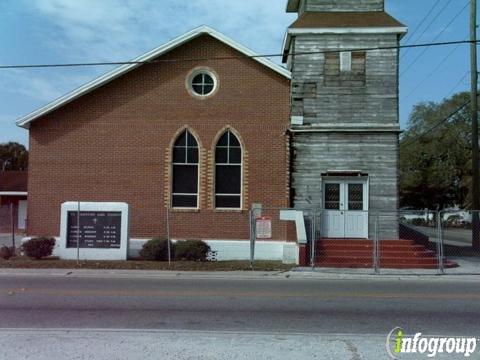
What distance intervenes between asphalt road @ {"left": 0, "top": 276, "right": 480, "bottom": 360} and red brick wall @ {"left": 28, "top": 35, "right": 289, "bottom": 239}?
720 cm

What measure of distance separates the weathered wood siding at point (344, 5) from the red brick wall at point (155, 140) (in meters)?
3.34

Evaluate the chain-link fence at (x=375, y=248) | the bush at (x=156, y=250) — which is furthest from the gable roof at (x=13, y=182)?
the chain-link fence at (x=375, y=248)

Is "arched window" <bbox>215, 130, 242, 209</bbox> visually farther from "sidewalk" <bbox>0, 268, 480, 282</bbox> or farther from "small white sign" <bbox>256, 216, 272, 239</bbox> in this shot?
"sidewalk" <bbox>0, 268, 480, 282</bbox>

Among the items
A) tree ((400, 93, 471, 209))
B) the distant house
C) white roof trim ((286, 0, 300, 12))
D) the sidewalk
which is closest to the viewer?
the sidewalk

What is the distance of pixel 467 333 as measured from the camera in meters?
7.95

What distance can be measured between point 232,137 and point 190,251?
4872 mm

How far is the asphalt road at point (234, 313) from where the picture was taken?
7.07m

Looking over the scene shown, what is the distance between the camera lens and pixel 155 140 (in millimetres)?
21688

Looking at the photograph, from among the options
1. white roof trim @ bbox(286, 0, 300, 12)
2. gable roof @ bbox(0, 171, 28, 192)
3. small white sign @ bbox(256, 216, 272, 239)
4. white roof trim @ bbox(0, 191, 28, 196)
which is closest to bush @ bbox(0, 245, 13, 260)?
small white sign @ bbox(256, 216, 272, 239)

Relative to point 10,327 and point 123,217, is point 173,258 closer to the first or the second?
point 123,217

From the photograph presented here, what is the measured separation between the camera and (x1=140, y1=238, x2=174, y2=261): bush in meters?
19.2

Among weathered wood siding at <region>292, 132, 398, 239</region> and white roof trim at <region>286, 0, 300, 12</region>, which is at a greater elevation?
white roof trim at <region>286, 0, 300, 12</region>

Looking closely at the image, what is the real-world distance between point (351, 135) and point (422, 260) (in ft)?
16.8

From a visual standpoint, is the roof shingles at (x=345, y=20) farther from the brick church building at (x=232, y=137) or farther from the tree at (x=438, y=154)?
the tree at (x=438, y=154)
